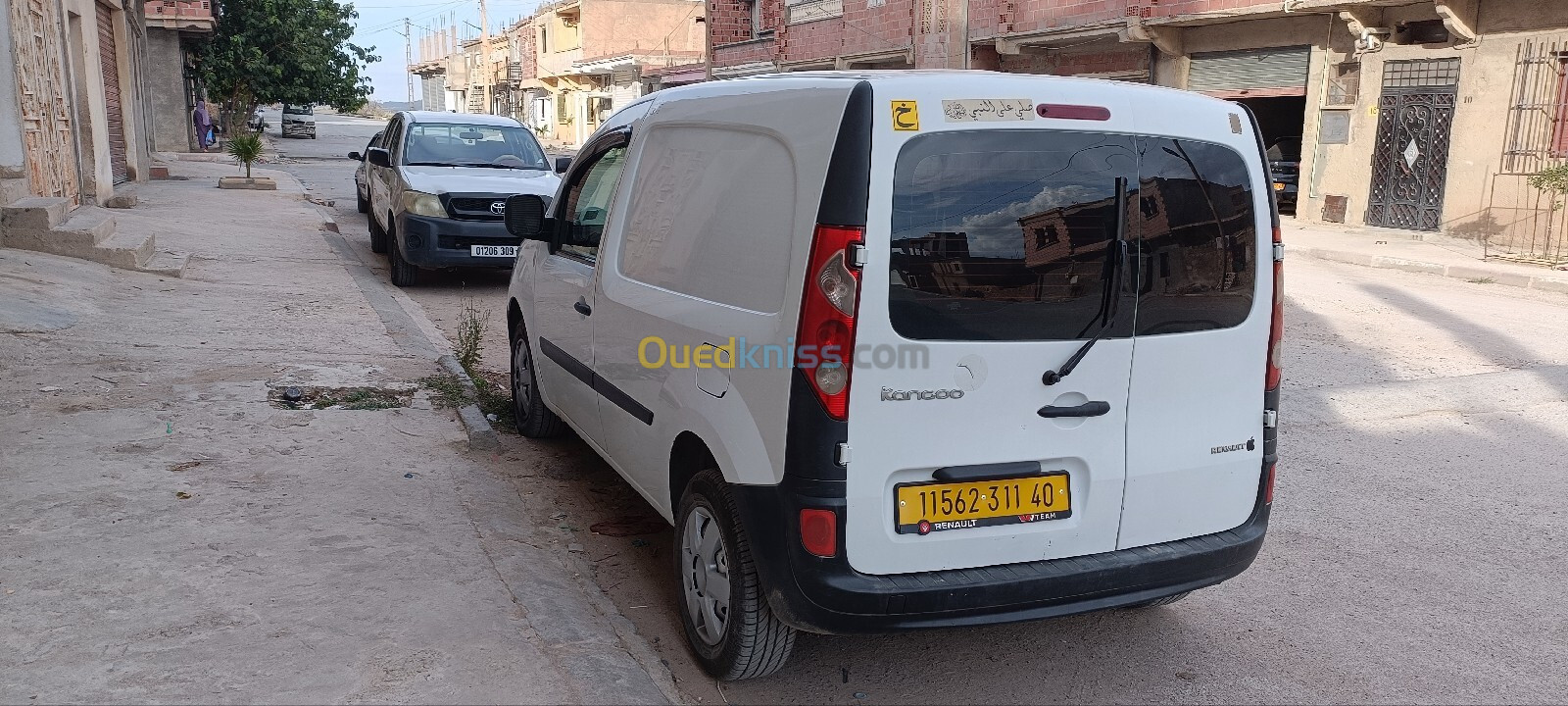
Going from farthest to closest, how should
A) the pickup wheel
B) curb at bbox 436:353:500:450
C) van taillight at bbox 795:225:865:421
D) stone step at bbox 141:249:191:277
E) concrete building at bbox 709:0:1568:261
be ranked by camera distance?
1. concrete building at bbox 709:0:1568:261
2. stone step at bbox 141:249:191:277
3. the pickup wheel
4. curb at bbox 436:353:500:450
5. van taillight at bbox 795:225:865:421

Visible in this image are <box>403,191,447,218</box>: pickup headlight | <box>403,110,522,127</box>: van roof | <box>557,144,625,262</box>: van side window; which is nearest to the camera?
<box>557,144,625,262</box>: van side window

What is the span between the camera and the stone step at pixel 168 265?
377 inches

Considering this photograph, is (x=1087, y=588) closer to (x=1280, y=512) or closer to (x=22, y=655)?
(x=1280, y=512)

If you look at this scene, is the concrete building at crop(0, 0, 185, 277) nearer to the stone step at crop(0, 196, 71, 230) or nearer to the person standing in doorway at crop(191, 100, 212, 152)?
the stone step at crop(0, 196, 71, 230)

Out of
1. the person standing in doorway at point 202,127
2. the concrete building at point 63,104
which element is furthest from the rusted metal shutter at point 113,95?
the person standing in doorway at point 202,127

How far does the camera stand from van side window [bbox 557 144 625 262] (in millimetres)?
4395

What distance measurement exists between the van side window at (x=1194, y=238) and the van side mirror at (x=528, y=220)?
2.78m

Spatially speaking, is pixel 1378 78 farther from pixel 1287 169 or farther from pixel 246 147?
pixel 246 147

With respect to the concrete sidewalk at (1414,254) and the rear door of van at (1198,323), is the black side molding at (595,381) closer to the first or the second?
the rear door of van at (1198,323)

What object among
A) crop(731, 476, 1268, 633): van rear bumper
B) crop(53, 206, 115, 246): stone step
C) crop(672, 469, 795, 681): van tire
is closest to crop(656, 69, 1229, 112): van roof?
crop(731, 476, 1268, 633): van rear bumper

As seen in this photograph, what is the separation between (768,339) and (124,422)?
12.5ft

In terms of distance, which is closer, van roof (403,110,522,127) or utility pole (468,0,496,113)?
van roof (403,110,522,127)

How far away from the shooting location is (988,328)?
2.91m

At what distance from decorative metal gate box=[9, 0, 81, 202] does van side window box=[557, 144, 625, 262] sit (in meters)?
8.02
